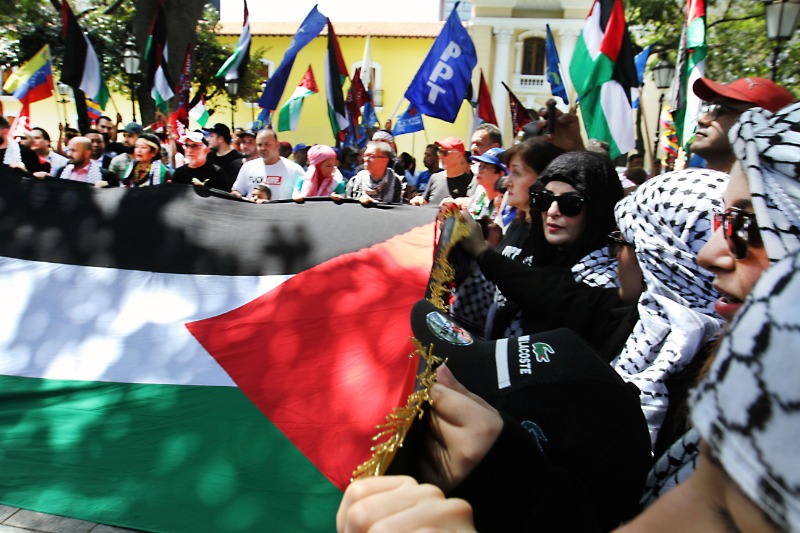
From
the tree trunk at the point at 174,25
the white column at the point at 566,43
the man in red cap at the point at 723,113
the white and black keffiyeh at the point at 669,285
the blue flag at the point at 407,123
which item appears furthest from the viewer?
the white column at the point at 566,43

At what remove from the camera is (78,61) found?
9.66 meters

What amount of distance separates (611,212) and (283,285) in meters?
1.66

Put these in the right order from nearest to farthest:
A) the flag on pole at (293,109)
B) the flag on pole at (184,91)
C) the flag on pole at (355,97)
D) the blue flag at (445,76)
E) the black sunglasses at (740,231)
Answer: the black sunglasses at (740,231) → the blue flag at (445,76) → the flag on pole at (293,109) → the flag on pole at (184,91) → the flag on pole at (355,97)

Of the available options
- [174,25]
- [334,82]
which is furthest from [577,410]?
[174,25]

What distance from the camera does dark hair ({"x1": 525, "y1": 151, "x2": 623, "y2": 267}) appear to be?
225 cm

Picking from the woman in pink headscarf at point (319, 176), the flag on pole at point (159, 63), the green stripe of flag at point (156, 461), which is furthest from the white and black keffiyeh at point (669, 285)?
the flag on pole at point (159, 63)

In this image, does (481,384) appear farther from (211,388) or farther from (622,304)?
(211,388)

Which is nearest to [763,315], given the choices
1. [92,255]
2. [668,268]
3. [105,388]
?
[668,268]

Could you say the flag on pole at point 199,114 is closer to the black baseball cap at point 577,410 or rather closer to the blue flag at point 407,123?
the blue flag at point 407,123

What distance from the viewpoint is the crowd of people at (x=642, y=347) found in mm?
468

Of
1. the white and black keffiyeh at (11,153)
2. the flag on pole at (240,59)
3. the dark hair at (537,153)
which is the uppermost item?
the flag on pole at (240,59)

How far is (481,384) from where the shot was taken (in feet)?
3.80

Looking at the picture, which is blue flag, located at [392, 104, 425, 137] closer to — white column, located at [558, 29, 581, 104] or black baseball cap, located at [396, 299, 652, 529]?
black baseball cap, located at [396, 299, 652, 529]

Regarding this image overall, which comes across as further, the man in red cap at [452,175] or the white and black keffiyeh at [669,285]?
the man in red cap at [452,175]
